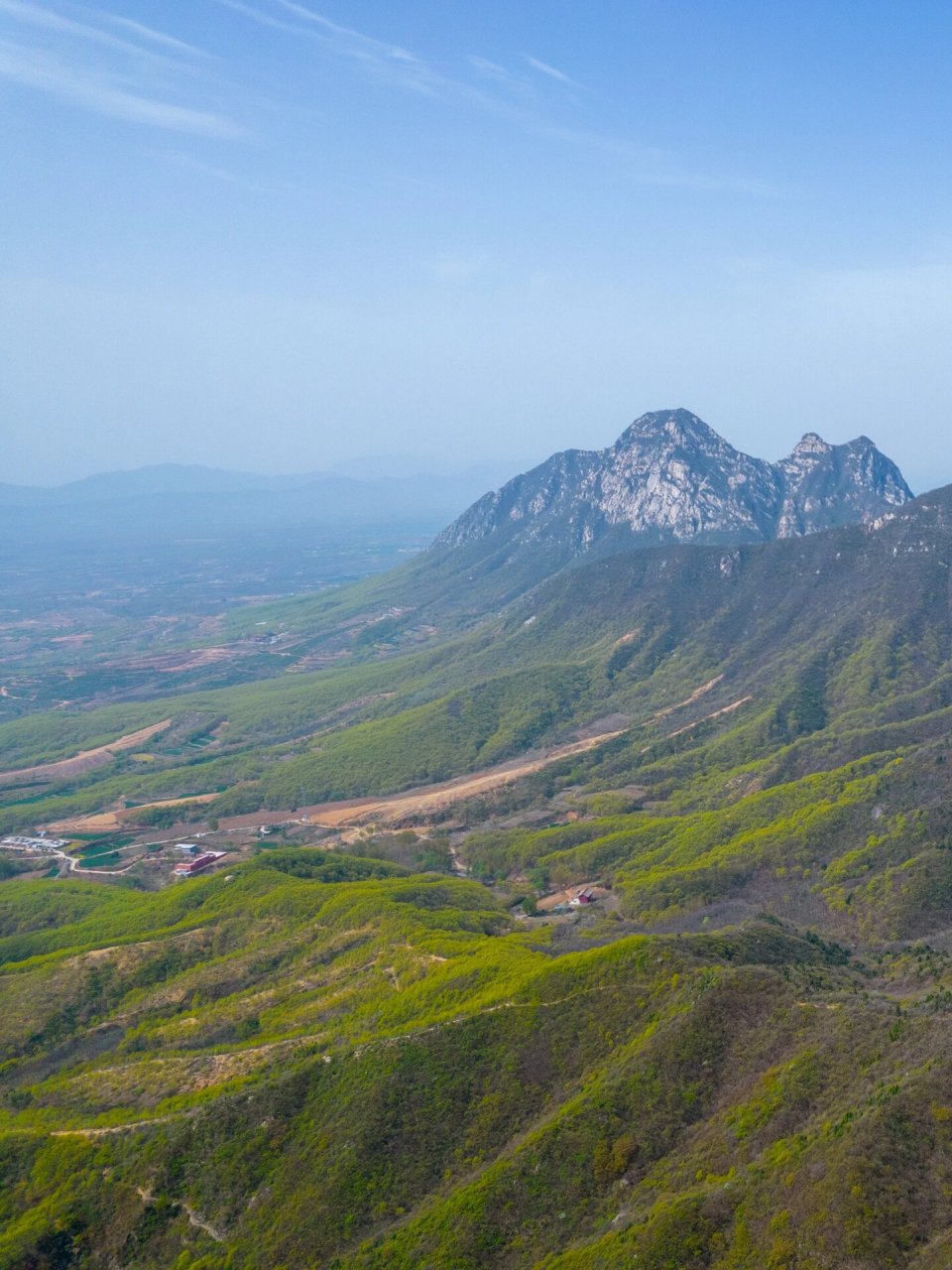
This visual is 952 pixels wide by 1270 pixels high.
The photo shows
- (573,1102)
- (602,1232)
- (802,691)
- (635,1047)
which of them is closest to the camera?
(602,1232)

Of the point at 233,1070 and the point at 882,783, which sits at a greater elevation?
the point at 882,783

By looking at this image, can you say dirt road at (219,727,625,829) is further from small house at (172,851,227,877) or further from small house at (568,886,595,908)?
small house at (568,886,595,908)

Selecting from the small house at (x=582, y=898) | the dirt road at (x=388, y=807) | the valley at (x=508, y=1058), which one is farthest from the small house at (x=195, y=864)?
the small house at (x=582, y=898)

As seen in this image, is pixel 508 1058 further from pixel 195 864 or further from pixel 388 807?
pixel 388 807

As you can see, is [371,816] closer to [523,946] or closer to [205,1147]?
[523,946]

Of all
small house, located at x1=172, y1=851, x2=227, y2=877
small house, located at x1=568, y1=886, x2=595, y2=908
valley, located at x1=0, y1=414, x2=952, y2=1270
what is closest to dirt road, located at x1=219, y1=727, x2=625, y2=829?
small house, located at x1=172, y1=851, x2=227, y2=877

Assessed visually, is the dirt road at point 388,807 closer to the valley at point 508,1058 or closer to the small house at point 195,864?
the small house at point 195,864

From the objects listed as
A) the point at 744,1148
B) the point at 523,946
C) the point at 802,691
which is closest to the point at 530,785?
the point at 802,691

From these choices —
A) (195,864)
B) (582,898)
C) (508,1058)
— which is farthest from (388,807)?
(508,1058)

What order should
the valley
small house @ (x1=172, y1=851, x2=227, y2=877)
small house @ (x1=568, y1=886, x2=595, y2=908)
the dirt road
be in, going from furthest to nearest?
the dirt road, small house @ (x1=172, y1=851, x2=227, y2=877), small house @ (x1=568, y1=886, x2=595, y2=908), the valley

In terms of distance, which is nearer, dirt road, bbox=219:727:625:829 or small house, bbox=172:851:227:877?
small house, bbox=172:851:227:877

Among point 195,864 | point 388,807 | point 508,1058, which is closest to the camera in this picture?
point 508,1058
